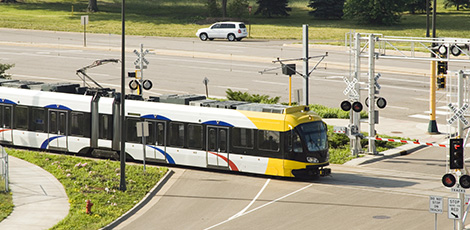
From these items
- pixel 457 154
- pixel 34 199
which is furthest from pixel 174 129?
pixel 457 154

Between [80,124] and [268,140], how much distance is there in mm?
8610

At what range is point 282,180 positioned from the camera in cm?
2883

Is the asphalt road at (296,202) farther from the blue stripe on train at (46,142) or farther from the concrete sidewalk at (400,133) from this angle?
the blue stripe on train at (46,142)

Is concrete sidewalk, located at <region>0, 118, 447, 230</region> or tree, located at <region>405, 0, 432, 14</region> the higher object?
tree, located at <region>405, 0, 432, 14</region>

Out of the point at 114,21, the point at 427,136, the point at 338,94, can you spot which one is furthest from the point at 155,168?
the point at 114,21

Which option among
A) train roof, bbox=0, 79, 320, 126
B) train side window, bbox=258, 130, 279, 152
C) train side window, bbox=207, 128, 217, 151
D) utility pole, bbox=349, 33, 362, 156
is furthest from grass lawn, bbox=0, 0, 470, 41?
train side window, bbox=258, 130, 279, 152

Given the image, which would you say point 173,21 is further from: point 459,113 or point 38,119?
point 459,113

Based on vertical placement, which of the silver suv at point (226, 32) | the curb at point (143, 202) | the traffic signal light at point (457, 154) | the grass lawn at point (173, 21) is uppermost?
the grass lawn at point (173, 21)

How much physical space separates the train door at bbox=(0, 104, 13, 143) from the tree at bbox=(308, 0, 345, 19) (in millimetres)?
67583

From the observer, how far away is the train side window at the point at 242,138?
28.9m

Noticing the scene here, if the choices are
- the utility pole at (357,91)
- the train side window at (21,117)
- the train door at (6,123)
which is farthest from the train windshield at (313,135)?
the train door at (6,123)

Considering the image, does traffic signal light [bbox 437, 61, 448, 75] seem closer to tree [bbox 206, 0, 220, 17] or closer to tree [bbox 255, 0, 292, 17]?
tree [bbox 206, 0, 220, 17]

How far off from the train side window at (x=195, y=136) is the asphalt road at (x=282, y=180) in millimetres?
1066

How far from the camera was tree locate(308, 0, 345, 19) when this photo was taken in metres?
98.5
